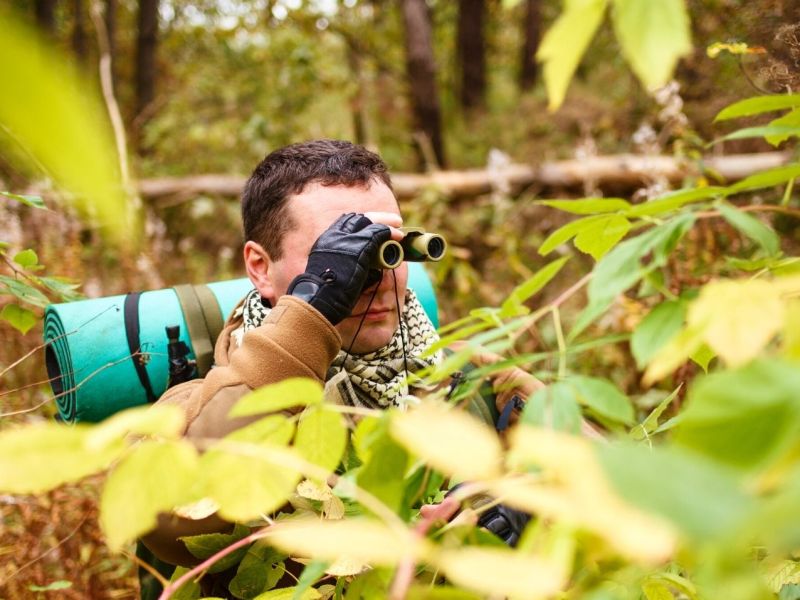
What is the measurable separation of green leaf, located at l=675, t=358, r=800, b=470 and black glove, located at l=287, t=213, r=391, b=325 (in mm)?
1001

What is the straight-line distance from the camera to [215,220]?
6398 mm

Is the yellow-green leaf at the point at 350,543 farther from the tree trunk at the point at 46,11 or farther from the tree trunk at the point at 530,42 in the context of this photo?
the tree trunk at the point at 530,42

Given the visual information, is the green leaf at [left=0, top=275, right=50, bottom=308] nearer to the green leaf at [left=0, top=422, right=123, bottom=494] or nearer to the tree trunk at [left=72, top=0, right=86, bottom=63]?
the green leaf at [left=0, top=422, right=123, bottom=494]

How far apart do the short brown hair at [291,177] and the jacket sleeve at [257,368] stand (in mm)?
464

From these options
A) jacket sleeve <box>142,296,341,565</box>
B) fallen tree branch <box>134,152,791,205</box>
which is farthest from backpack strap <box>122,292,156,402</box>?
fallen tree branch <box>134,152,791,205</box>

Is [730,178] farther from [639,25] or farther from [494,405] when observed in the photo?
[639,25]

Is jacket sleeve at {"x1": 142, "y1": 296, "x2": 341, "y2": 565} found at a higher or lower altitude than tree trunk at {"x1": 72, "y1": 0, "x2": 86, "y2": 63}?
lower

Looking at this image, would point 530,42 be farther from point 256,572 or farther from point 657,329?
point 657,329

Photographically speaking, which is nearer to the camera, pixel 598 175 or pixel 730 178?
pixel 730 178

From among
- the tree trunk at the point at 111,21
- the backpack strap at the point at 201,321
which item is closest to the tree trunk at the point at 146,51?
the tree trunk at the point at 111,21

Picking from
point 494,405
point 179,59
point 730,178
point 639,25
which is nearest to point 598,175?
point 730,178

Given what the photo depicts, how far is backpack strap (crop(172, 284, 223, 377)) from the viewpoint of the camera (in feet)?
5.93

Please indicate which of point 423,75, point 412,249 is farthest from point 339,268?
point 423,75

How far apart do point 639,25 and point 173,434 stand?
39cm
